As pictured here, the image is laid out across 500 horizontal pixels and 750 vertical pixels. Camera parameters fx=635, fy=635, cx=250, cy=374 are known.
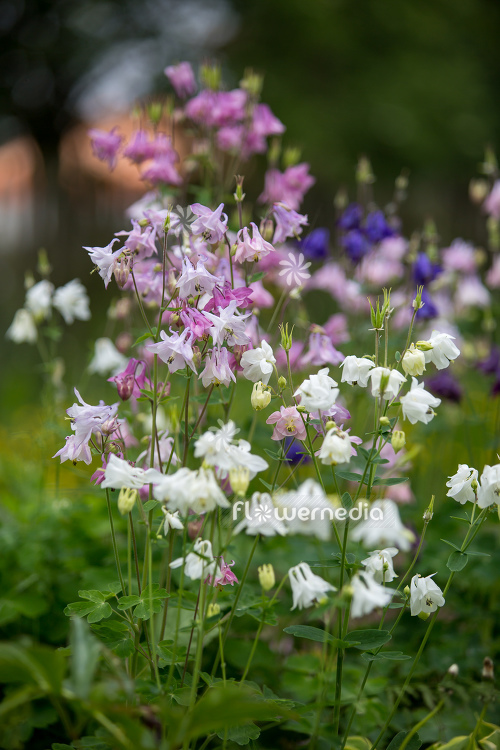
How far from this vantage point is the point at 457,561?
1.23 metres

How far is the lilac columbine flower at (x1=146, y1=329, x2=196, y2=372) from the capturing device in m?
1.15

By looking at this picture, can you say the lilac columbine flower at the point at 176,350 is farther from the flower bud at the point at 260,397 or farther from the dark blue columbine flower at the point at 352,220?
the dark blue columbine flower at the point at 352,220

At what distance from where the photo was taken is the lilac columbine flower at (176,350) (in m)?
1.15

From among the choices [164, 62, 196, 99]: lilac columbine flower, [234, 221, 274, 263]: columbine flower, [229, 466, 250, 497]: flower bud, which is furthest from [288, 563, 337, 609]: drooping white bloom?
[164, 62, 196, 99]: lilac columbine flower

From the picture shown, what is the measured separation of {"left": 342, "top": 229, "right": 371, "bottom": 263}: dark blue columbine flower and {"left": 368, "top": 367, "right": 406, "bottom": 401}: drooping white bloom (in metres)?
1.31

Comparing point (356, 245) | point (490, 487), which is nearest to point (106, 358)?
point (356, 245)

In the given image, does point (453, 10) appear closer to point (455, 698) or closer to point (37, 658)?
point (455, 698)

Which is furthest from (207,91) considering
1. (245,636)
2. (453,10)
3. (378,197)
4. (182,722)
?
(453,10)

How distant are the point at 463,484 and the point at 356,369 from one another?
0.31 m

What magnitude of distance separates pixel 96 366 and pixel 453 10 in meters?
9.84

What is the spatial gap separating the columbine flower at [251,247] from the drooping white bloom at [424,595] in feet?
2.39

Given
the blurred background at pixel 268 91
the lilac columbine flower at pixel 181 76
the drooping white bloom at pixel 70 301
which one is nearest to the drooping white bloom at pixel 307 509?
the drooping white bloom at pixel 70 301

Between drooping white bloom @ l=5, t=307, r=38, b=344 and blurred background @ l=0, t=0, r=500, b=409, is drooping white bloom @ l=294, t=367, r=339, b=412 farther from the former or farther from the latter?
blurred background @ l=0, t=0, r=500, b=409

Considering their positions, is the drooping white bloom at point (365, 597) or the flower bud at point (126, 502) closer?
the drooping white bloom at point (365, 597)
